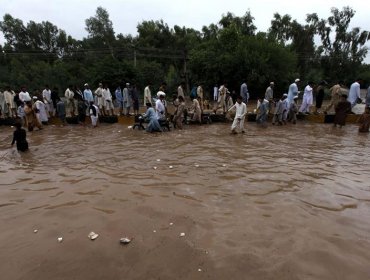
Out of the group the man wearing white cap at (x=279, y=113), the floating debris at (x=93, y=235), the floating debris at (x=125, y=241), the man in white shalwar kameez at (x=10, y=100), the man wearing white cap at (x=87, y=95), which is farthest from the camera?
the man in white shalwar kameez at (x=10, y=100)

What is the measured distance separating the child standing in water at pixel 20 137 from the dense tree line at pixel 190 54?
54.1ft

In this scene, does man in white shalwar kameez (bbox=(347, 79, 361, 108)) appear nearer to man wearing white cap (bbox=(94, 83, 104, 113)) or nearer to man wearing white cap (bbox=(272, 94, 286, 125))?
man wearing white cap (bbox=(272, 94, 286, 125))

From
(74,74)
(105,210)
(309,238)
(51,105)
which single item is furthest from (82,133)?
(74,74)

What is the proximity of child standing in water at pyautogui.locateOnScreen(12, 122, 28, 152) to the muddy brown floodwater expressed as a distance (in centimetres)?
23

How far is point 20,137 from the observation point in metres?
9.77

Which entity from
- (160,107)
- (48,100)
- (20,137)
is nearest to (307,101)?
(160,107)

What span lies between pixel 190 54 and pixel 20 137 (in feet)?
68.7

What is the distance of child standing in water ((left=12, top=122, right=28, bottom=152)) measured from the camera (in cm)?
970

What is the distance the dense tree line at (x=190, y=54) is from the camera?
25844 mm

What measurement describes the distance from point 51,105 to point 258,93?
57.0 feet

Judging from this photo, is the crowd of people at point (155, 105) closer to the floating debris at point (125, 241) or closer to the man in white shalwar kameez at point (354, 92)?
the man in white shalwar kameez at point (354, 92)

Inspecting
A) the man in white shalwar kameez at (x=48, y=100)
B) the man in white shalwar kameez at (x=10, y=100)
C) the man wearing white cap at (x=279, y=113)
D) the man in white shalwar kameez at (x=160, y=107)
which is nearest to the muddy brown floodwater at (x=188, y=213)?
the man in white shalwar kameez at (x=160, y=107)

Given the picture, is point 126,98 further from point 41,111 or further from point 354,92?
point 354,92

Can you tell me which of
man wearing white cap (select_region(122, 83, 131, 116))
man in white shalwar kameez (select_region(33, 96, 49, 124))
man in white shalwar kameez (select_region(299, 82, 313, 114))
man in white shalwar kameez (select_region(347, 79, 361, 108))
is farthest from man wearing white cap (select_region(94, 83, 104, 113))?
man in white shalwar kameez (select_region(347, 79, 361, 108))
